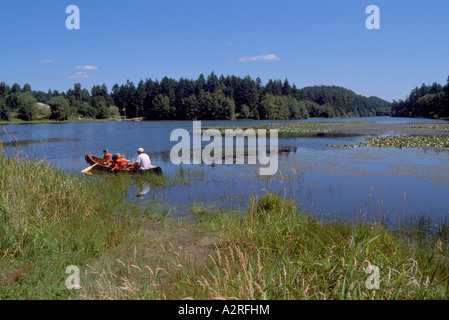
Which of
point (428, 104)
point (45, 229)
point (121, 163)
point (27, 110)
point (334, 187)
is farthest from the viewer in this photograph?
point (428, 104)

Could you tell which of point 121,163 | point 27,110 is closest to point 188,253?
point 121,163

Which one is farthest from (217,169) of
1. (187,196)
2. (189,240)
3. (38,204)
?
(38,204)

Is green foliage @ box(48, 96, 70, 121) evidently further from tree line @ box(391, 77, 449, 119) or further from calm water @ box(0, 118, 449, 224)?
tree line @ box(391, 77, 449, 119)

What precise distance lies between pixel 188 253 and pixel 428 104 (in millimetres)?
148657

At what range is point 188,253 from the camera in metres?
6.89

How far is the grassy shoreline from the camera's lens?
13.0ft

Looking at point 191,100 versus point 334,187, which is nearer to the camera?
point 334,187

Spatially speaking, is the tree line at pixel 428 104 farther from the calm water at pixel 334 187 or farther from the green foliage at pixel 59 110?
the green foliage at pixel 59 110

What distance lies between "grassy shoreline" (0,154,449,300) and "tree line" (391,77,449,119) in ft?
422

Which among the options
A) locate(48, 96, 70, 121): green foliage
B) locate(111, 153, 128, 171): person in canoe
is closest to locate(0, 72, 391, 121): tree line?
locate(48, 96, 70, 121): green foliage

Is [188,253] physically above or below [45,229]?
below

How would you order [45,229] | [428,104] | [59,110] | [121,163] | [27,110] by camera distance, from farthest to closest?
[428,104] → [59,110] → [27,110] → [121,163] → [45,229]

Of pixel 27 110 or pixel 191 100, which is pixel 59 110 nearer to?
pixel 27 110
